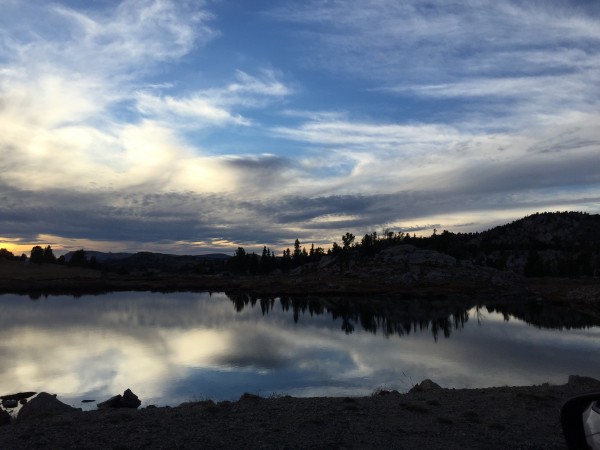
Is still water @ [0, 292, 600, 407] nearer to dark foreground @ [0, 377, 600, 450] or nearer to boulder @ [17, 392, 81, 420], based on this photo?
boulder @ [17, 392, 81, 420]

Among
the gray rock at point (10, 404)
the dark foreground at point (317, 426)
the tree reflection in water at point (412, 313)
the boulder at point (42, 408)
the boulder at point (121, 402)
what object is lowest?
the tree reflection in water at point (412, 313)

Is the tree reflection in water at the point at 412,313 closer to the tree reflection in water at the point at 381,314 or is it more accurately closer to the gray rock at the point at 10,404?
the tree reflection in water at the point at 381,314

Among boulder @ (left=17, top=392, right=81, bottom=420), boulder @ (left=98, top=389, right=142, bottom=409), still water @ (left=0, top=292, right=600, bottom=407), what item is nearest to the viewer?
boulder @ (left=17, top=392, right=81, bottom=420)

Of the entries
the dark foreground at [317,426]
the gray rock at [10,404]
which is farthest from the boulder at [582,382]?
the gray rock at [10,404]

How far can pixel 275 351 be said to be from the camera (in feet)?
151

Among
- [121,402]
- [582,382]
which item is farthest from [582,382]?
[121,402]

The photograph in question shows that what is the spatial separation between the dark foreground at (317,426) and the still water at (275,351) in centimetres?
989

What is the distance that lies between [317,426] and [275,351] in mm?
30104

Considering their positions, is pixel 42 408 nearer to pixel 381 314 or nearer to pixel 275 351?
pixel 275 351

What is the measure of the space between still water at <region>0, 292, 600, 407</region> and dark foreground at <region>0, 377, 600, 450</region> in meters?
9.89

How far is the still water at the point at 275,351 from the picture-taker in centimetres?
3191

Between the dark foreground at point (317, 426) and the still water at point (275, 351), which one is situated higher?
the dark foreground at point (317, 426)

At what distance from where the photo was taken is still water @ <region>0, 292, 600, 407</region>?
31.9 meters

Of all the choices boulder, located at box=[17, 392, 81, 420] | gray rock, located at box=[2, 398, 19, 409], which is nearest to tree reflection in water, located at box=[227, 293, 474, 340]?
gray rock, located at box=[2, 398, 19, 409]
